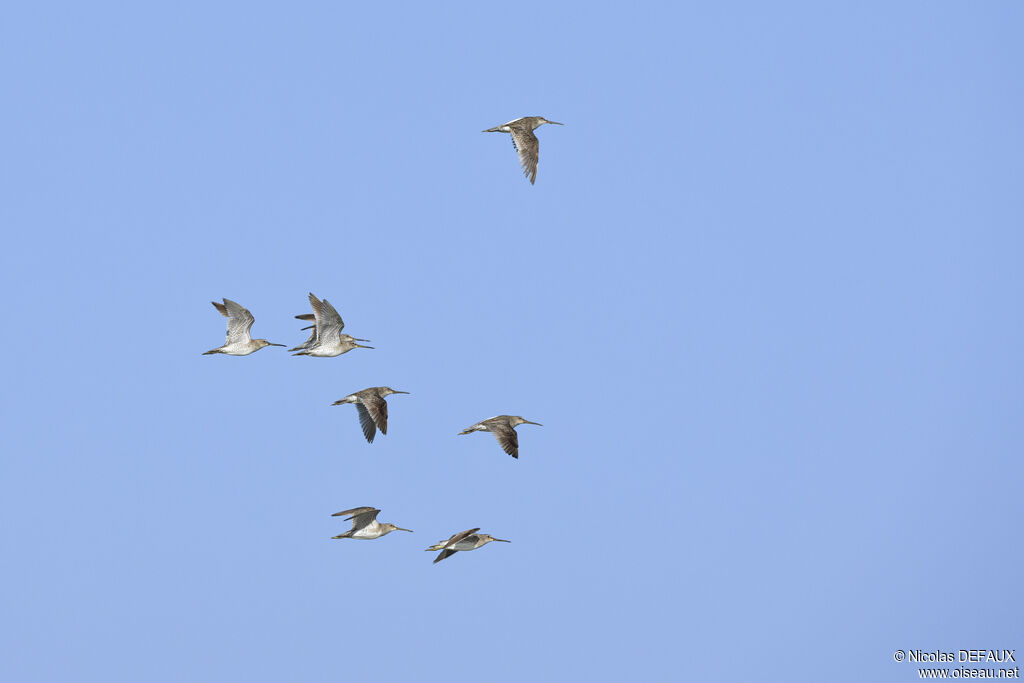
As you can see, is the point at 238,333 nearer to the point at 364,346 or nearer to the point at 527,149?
the point at 364,346

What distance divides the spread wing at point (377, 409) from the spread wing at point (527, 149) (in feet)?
29.2

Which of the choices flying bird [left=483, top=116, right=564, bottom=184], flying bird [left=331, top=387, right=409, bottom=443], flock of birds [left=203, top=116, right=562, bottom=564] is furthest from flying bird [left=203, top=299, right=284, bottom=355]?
flying bird [left=483, top=116, right=564, bottom=184]

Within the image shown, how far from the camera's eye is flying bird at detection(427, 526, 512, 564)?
149 feet

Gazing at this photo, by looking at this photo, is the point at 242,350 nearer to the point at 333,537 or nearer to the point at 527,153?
the point at 333,537

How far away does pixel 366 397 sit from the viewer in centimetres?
4722

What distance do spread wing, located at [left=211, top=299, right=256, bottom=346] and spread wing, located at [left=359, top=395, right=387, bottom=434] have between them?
4476mm

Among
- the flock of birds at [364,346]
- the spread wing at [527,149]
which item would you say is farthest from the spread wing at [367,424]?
the spread wing at [527,149]

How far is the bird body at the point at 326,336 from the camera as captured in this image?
1766 inches

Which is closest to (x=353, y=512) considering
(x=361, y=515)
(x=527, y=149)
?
(x=361, y=515)

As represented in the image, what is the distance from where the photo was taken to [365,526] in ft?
160

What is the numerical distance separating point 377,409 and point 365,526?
4426 millimetres

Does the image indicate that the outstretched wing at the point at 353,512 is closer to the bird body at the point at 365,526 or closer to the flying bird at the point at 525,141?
the bird body at the point at 365,526

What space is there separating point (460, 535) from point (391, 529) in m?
4.29

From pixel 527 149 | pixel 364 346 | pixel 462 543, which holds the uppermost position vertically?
pixel 527 149
